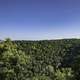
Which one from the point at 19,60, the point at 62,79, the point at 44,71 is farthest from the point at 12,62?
the point at 44,71

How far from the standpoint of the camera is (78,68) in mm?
44375

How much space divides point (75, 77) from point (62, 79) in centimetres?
335

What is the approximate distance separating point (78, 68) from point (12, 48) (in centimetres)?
1442

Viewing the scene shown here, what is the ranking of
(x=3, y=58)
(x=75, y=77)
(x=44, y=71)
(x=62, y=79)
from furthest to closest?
(x=44, y=71), (x=3, y=58), (x=62, y=79), (x=75, y=77)

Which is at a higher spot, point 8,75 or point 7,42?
point 7,42

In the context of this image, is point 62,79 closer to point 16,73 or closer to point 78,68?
point 78,68

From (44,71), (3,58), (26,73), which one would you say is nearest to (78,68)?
(26,73)

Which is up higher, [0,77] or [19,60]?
[19,60]

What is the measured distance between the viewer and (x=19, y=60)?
1839 inches

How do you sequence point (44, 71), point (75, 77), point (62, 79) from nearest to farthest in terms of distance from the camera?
point (75, 77) → point (62, 79) → point (44, 71)

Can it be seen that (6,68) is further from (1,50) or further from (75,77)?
(75,77)

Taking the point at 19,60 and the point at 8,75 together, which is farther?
the point at 19,60

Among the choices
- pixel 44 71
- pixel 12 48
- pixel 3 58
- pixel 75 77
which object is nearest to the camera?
pixel 75 77

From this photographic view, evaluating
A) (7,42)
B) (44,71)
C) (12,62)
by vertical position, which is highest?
(7,42)
